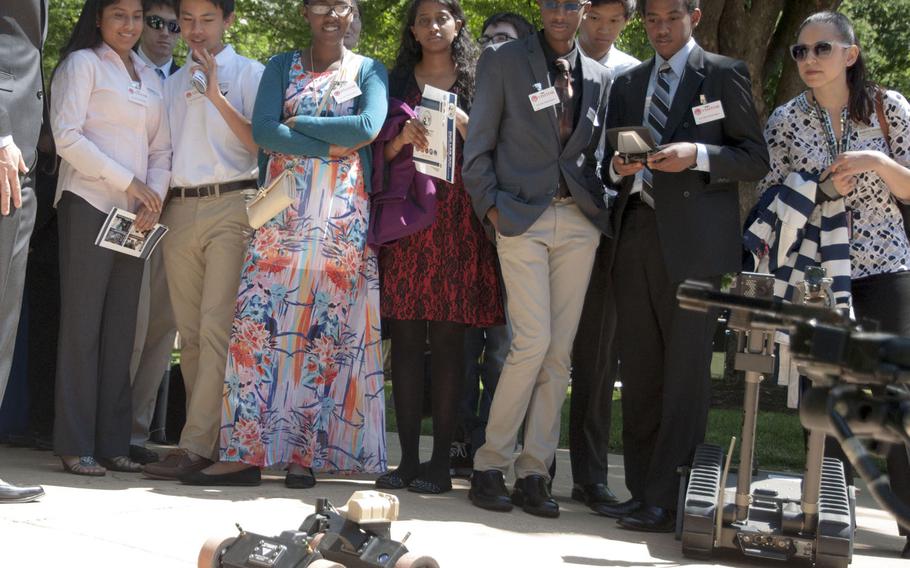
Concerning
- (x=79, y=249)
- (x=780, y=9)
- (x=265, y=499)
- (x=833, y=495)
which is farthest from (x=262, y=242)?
(x=780, y=9)

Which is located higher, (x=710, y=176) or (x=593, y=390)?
(x=710, y=176)

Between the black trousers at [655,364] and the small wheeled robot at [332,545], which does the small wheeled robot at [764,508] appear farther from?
the small wheeled robot at [332,545]

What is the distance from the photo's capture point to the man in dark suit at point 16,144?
5.39 meters

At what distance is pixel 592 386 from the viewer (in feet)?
21.3

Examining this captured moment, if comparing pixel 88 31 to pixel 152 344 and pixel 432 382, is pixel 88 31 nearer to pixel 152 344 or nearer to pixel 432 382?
pixel 152 344

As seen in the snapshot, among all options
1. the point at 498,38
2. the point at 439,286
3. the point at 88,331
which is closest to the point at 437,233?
the point at 439,286

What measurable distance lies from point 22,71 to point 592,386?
3.23m

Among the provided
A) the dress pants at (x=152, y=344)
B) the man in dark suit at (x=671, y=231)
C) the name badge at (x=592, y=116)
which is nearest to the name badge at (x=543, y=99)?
the name badge at (x=592, y=116)

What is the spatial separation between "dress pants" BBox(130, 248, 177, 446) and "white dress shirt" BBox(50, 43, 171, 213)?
42.5 inches

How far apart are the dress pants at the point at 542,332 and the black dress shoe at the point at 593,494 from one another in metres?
0.42

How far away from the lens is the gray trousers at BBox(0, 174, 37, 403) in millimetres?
5430

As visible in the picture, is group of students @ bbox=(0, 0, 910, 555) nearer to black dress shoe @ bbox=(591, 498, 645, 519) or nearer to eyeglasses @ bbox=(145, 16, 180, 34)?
black dress shoe @ bbox=(591, 498, 645, 519)

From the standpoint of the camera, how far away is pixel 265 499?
573 cm

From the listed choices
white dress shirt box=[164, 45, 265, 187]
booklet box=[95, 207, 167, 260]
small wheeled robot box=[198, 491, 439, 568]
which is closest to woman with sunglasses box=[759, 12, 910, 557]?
small wheeled robot box=[198, 491, 439, 568]
